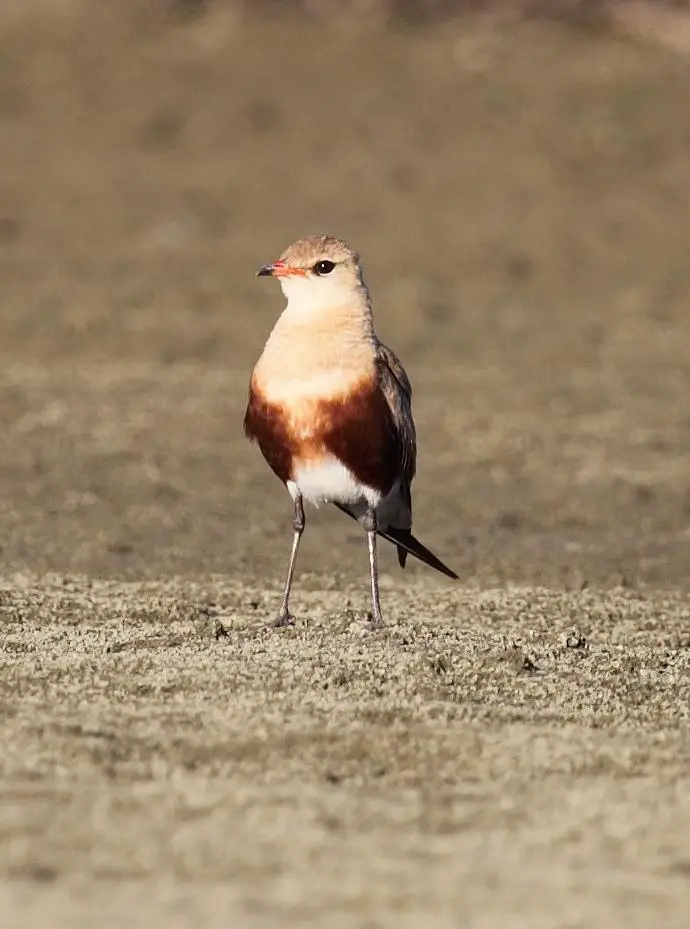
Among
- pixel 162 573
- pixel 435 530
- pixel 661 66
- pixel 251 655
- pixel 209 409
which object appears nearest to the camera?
pixel 251 655

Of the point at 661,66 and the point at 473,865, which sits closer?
the point at 473,865

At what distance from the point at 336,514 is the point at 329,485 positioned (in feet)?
9.37

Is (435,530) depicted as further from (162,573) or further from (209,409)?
(209,409)

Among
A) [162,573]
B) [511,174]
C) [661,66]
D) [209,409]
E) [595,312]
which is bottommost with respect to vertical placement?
[162,573]

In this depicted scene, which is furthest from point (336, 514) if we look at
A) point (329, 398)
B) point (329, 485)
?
point (329, 398)

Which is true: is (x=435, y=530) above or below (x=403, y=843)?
above

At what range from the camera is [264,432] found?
6.67m

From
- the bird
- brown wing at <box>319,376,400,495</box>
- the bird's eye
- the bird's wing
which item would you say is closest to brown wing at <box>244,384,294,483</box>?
the bird

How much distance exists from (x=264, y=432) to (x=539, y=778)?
228 cm

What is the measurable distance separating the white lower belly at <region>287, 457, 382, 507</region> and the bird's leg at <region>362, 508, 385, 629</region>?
8 centimetres

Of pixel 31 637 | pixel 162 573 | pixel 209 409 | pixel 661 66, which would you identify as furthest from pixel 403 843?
pixel 661 66

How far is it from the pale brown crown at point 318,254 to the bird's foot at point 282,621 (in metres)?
1.20

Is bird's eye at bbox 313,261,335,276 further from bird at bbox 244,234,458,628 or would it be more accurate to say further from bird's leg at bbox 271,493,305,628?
bird's leg at bbox 271,493,305,628

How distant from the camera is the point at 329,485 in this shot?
22.3ft
